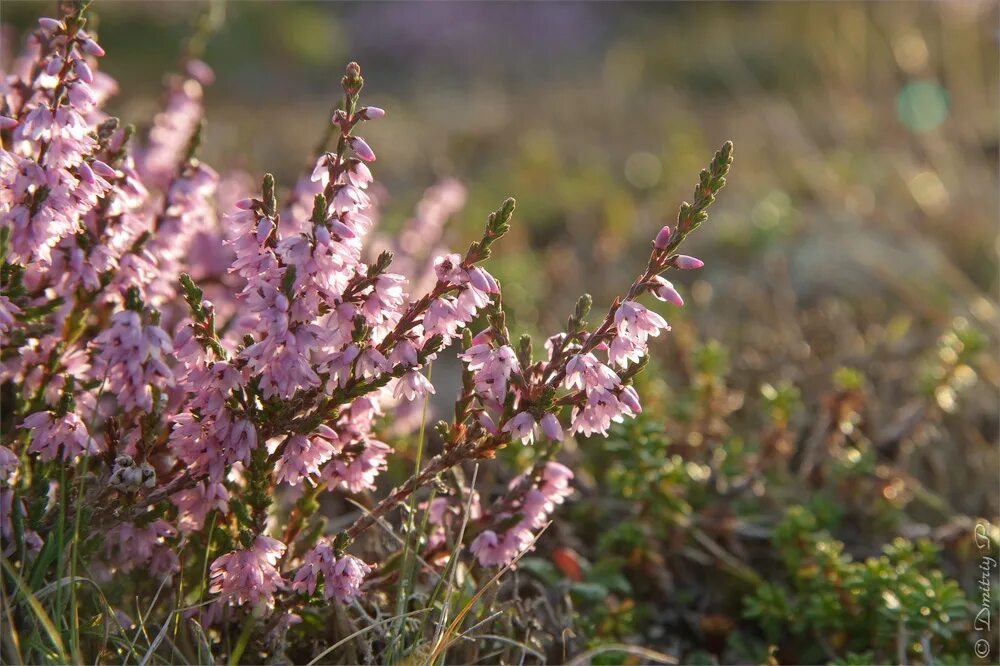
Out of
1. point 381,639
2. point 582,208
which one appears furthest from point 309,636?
point 582,208

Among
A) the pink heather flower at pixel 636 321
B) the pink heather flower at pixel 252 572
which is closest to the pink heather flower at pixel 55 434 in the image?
the pink heather flower at pixel 252 572

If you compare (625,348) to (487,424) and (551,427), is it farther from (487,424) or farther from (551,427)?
(487,424)

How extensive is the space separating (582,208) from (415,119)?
570 centimetres

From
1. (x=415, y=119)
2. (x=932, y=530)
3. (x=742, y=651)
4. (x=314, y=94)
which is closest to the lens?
(x=742, y=651)

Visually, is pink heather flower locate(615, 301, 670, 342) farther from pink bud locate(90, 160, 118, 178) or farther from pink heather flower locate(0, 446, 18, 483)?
pink heather flower locate(0, 446, 18, 483)

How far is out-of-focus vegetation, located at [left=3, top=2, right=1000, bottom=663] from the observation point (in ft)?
11.9

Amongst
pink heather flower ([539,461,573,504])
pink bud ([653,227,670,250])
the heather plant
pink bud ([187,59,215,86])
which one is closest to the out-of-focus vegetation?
pink heather flower ([539,461,573,504])

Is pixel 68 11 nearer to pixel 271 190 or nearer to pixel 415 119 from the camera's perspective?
pixel 271 190

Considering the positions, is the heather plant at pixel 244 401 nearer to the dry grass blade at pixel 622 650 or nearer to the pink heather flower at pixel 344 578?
the pink heather flower at pixel 344 578

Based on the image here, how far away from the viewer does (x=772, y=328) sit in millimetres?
5969

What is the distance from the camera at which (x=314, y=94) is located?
64.2 ft

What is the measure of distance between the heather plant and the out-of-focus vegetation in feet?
2.39

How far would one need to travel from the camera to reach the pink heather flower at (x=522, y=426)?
97.0 inches

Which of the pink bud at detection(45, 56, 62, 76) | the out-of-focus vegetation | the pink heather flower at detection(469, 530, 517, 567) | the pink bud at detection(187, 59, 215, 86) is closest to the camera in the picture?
the pink bud at detection(45, 56, 62, 76)
